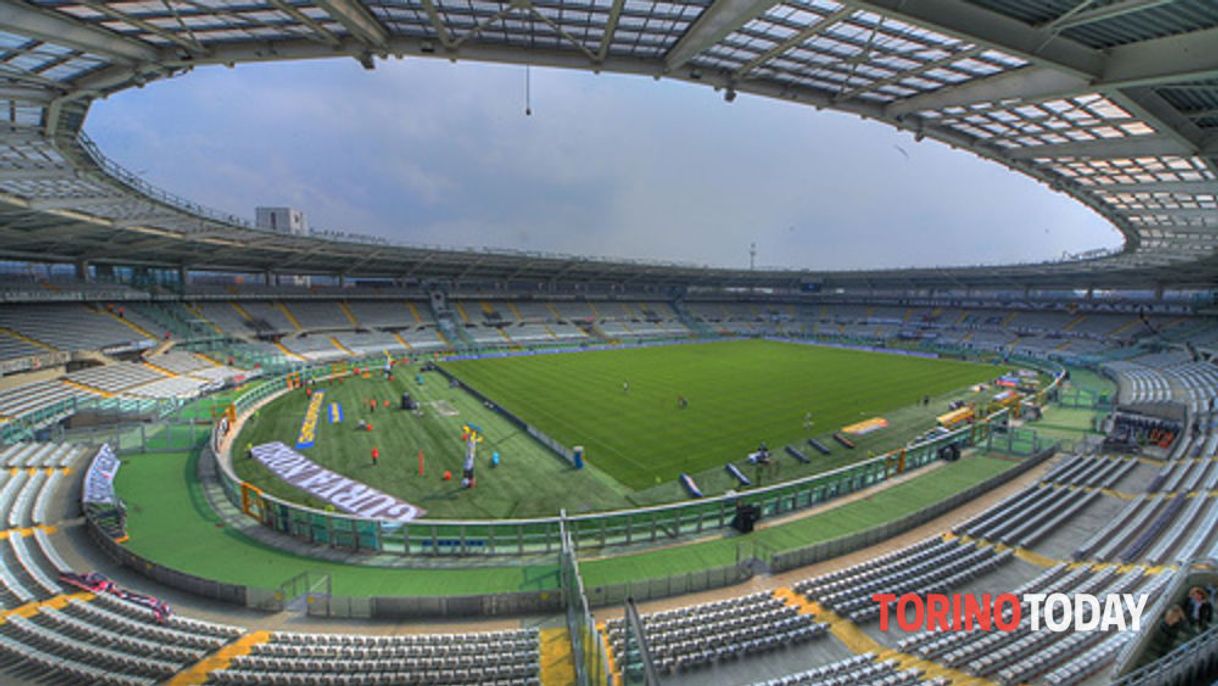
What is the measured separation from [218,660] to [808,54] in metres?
17.3

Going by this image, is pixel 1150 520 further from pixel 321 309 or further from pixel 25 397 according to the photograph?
pixel 321 309

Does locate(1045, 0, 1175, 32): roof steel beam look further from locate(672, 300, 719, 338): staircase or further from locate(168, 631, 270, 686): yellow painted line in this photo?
locate(672, 300, 719, 338): staircase

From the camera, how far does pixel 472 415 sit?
104 ft

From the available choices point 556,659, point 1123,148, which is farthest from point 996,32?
point 556,659

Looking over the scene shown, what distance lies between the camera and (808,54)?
1070 centimetres

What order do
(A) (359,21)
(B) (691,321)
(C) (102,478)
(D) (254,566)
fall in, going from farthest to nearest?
(B) (691,321)
(C) (102,478)
(D) (254,566)
(A) (359,21)

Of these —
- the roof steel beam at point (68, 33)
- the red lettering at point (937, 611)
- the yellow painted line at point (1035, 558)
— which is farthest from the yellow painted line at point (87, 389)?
the yellow painted line at point (1035, 558)

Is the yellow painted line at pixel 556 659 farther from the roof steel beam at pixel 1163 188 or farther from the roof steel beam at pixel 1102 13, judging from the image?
the roof steel beam at pixel 1163 188

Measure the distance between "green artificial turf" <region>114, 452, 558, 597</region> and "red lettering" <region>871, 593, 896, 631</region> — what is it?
7936 millimetres

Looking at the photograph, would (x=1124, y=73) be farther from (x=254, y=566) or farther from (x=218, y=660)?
(x=254, y=566)

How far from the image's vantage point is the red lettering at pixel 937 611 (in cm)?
1182

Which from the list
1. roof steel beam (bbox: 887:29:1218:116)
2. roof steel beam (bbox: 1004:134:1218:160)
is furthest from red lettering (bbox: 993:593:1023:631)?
roof steel beam (bbox: 1004:134:1218:160)

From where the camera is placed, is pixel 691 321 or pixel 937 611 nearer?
pixel 937 611

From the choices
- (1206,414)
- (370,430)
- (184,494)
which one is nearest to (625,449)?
(370,430)
